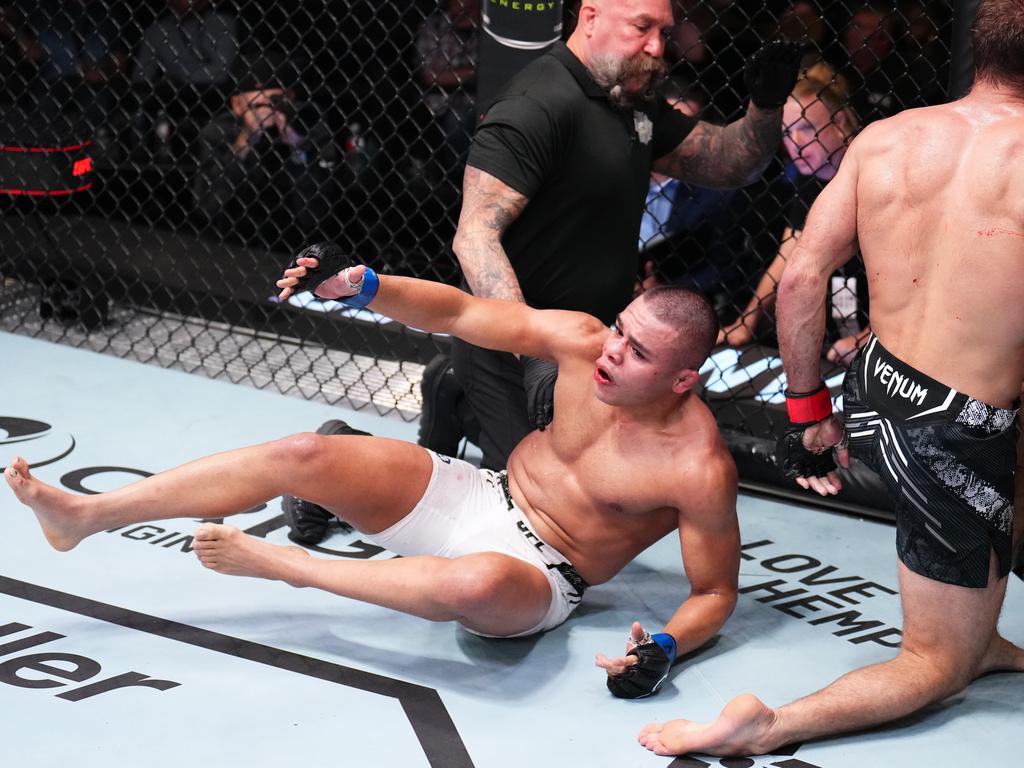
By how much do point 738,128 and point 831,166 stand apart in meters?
0.88

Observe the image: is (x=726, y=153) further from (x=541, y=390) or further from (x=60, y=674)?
(x=60, y=674)

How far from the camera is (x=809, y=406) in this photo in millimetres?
1975

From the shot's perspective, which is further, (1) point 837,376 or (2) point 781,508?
(1) point 837,376

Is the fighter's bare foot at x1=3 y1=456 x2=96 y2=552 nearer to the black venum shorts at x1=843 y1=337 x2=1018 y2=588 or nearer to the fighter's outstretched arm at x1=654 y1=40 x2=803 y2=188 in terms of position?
the black venum shorts at x1=843 y1=337 x2=1018 y2=588

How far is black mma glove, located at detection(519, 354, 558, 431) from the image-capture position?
2.13 m

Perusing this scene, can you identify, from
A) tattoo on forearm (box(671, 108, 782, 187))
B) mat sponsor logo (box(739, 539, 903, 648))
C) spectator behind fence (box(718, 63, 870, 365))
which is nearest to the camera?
mat sponsor logo (box(739, 539, 903, 648))

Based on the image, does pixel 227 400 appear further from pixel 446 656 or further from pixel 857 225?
pixel 857 225

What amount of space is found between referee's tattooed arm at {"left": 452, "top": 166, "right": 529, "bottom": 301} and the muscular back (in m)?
0.68

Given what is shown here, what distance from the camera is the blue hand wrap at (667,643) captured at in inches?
76.6

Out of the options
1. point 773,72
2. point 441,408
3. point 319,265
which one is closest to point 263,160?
point 441,408

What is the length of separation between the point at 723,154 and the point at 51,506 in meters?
1.52

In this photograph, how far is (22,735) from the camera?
5.68 feet

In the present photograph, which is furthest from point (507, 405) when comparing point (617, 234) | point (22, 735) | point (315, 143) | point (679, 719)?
point (315, 143)

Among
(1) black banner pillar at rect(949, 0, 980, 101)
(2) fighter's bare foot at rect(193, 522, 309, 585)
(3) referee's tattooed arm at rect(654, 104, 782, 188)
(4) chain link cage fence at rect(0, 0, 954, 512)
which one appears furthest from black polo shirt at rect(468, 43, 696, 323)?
(2) fighter's bare foot at rect(193, 522, 309, 585)
